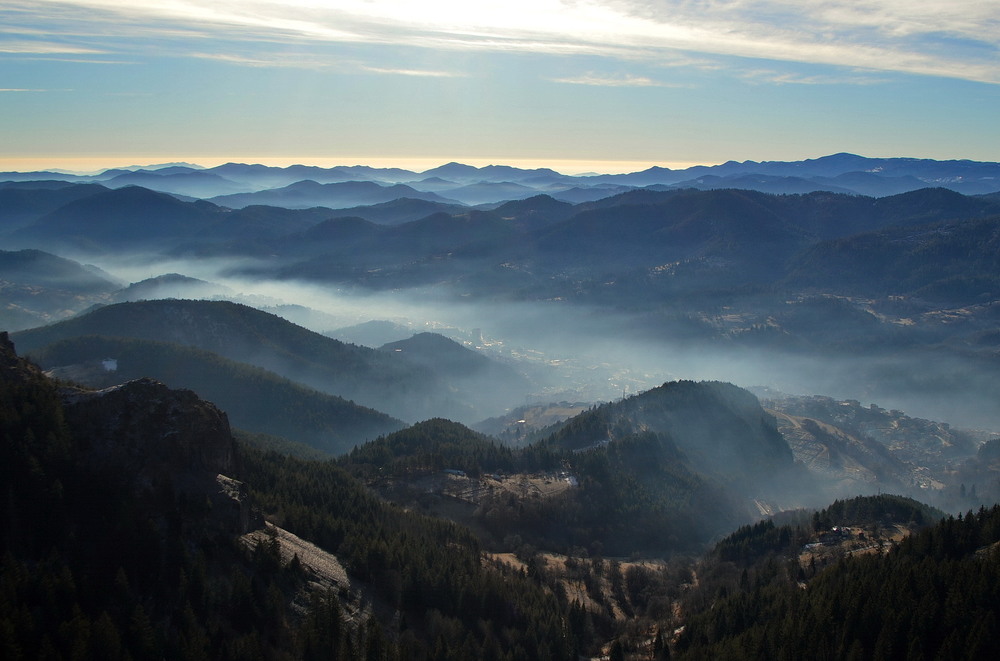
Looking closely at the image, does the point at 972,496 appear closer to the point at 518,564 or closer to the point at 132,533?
the point at 518,564

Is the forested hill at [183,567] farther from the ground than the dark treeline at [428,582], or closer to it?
farther from the ground

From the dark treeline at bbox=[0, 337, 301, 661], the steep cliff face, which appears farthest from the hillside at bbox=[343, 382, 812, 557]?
the dark treeline at bbox=[0, 337, 301, 661]

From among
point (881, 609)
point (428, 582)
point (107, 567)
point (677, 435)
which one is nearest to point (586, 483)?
point (677, 435)

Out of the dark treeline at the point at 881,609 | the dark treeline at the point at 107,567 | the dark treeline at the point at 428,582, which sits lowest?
the dark treeline at the point at 428,582

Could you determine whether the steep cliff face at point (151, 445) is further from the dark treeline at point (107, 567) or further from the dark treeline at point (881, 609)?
the dark treeline at point (881, 609)

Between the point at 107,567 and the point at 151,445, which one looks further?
the point at 151,445

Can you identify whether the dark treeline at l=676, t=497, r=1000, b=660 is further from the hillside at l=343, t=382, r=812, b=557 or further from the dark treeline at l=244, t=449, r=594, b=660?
the hillside at l=343, t=382, r=812, b=557

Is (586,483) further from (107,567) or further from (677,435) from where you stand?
(107,567)

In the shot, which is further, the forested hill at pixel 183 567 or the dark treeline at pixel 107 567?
the forested hill at pixel 183 567

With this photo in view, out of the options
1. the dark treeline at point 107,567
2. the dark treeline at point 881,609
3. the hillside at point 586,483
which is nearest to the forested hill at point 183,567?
the dark treeline at point 107,567

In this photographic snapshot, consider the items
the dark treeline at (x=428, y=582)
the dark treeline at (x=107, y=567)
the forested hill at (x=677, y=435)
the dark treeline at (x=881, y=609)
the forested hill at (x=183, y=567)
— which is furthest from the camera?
the forested hill at (x=677, y=435)

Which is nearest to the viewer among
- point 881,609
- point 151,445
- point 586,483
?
point 881,609

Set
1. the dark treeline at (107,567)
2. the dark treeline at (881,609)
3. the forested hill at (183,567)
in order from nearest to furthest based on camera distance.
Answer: the dark treeline at (107,567) → the forested hill at (183,567) → the dark treeline at (881,609)
